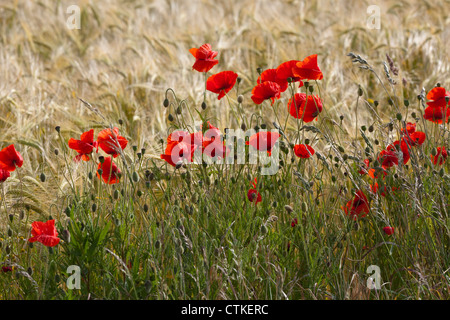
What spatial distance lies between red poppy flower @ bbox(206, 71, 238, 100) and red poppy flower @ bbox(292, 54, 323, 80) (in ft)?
0.67

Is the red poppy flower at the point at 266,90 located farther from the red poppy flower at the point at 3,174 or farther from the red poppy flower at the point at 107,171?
the red poppy flower at the point at 3,174

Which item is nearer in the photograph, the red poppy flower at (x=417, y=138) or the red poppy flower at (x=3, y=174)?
the red poppy flower at (x=3, y=174)

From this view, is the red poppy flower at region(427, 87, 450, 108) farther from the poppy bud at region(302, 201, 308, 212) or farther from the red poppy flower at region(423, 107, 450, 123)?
the poppy bud at region(302, 201, 308, 212)

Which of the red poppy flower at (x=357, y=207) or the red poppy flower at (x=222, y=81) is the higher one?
the red poppy flower at (x=222, y=81)

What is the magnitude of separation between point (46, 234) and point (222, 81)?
0.77m

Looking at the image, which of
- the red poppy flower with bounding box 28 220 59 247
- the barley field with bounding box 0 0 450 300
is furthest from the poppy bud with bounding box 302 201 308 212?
the red poppy flower with bounding box 28 220 59 247

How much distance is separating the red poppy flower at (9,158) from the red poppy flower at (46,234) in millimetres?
327

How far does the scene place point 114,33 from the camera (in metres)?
5.73

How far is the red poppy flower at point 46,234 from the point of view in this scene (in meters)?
1.59

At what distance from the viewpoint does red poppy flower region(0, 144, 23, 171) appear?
191 cm

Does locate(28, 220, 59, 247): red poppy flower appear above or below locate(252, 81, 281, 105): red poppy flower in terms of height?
below

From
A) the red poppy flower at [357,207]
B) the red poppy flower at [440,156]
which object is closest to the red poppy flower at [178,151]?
the red poppy flower at [357,207]

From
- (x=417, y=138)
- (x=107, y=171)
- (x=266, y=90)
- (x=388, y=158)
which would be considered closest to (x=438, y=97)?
(x=417, y=138)
